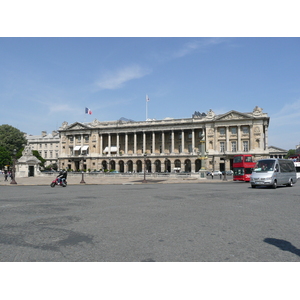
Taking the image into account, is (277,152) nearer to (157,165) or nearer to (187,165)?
(187,165)

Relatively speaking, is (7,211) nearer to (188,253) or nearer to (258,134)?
(188,253)

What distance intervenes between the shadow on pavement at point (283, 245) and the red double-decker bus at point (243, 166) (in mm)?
30627

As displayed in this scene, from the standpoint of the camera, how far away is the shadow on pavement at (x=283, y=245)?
216 inches

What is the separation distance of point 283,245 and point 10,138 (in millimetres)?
101284

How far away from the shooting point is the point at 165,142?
9125 centimetres

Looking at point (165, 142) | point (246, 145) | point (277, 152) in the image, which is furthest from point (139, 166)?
point (277, 152)

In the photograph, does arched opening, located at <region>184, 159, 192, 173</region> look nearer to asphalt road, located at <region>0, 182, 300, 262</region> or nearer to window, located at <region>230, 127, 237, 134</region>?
window, located at <region>230, 127, 237, 134</region>

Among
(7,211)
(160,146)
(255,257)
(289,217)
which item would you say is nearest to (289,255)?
(255,257)

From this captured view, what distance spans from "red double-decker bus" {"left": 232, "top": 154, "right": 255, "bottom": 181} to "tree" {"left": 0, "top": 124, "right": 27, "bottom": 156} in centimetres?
7760

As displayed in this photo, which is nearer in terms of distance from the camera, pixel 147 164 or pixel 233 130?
pixel 233 130

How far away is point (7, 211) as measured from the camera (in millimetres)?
10508

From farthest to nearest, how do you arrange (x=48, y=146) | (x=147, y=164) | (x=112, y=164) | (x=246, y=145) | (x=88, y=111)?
(x=48, y=146)
(x=112, y=164)
(x=147, y=164)
(x=88, y=111)
(x=246, y=145)

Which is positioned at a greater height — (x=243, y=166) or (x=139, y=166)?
(x=243, y=166)

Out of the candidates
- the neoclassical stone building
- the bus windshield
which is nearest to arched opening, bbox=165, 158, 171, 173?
the neoclassical stone building
